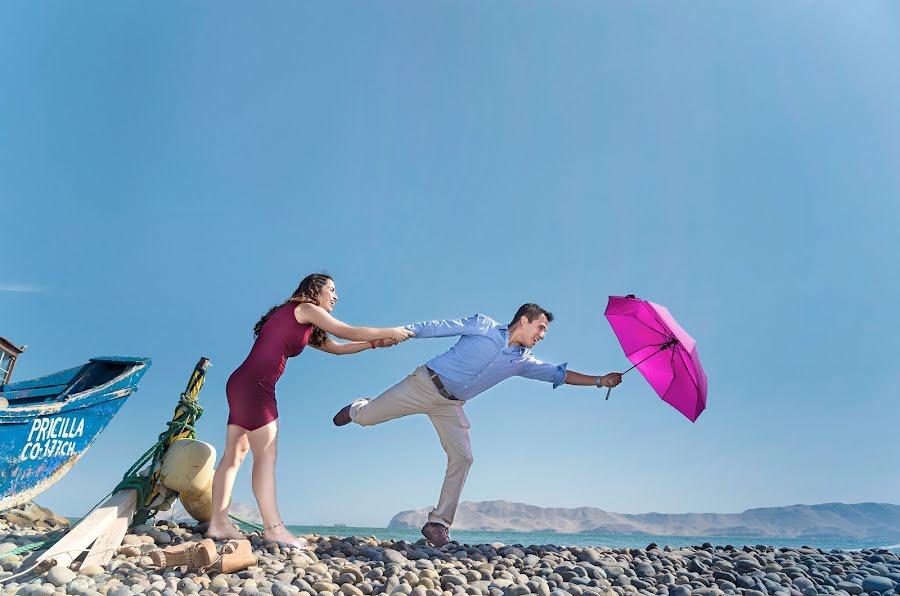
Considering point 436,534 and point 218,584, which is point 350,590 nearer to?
point 218,584

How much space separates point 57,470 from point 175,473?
9.28 ft

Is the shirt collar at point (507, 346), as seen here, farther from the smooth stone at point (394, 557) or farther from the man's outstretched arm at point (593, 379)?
the smooth stone at point (394, 557)

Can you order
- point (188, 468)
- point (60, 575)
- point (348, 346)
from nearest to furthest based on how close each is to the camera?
point (60, 575) → point (188, 468) → point (348, 346)

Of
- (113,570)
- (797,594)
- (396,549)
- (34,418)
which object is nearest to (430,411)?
(396,549)

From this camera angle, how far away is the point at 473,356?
635 centimetres

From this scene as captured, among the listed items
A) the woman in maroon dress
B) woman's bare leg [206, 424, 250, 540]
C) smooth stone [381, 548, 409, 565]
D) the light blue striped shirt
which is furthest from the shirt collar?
woman's bare leg [206, 424, 250, 540]

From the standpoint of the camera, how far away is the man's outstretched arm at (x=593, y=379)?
6.74 meters

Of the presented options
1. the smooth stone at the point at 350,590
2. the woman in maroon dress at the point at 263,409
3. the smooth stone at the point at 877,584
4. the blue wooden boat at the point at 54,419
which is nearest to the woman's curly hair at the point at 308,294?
the woman in maroon dress at the point at 263,409

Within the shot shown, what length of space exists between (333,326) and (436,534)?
2186mm

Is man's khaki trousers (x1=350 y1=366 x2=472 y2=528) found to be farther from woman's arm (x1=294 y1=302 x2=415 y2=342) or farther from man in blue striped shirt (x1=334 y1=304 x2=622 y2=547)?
woman's arm (x1=294 y1=302 x2=415 y2=342)

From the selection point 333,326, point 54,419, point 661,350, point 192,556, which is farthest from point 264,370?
point 661,350

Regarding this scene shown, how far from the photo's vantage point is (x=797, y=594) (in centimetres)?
453

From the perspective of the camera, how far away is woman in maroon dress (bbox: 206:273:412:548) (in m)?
5.25

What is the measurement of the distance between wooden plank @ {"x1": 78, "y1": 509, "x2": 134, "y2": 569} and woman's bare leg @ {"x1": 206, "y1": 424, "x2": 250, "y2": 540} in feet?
2.22
